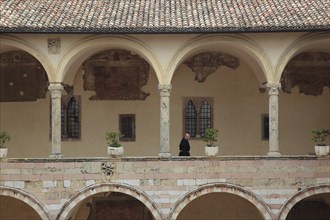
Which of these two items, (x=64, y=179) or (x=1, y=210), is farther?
(x=1, y=210)

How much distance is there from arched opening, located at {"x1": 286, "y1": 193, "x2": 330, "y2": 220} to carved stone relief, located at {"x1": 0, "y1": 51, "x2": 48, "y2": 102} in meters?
9.52

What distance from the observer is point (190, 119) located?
20297mm

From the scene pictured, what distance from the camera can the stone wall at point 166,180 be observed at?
16828 mm

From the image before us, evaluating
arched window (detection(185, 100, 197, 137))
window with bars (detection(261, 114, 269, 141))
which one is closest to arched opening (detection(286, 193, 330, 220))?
window with bars (detection(261, 114, 269, 141))

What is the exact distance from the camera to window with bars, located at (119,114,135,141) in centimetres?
2025

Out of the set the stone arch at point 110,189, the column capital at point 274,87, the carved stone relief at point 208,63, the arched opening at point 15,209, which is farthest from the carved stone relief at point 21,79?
the column capital at point 274,87

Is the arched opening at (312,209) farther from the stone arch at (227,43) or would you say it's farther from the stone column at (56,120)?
the stone column at (56,120)

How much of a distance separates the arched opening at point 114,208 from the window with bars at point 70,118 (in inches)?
88.1

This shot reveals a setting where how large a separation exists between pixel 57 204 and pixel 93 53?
5.38 m

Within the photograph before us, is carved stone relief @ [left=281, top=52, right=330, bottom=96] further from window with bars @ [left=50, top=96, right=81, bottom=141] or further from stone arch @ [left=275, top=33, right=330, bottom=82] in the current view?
window with bars @ [left=50, top=96, right=81, bottom=141]

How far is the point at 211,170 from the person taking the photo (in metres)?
16.9

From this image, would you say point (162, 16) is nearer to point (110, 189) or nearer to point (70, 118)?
point (70, 118)

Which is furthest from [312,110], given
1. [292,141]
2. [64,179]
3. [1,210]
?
[1,210]

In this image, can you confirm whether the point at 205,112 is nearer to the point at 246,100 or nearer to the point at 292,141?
the point at 246,100
